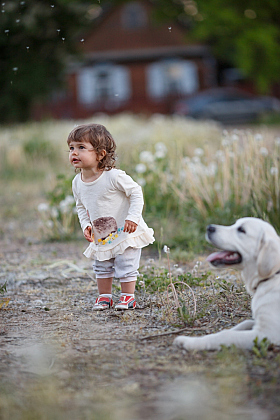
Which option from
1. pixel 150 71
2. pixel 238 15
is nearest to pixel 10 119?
pixel 150 71

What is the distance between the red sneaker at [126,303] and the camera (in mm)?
3963

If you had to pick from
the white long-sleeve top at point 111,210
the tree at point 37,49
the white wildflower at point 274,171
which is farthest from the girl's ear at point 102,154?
the tree at point 37,49

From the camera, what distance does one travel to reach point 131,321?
147 inches

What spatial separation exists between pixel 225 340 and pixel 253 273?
0.40 meters

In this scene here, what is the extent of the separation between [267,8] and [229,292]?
706 inches

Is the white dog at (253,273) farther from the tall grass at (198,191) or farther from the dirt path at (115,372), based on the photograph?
the tall grass at (198,191)

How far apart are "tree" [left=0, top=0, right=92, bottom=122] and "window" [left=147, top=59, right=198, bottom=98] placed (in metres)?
7.35

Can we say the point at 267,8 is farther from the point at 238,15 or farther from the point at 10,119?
the point at 10,119

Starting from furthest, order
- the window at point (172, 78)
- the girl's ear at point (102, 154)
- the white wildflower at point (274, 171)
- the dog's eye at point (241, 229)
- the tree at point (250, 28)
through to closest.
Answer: the window at point (172, 78) → the tree at point (250, 28) → the white wildflower at point (274, 171) → the girl's ear at point (102, 154) → the dog's eye at point (241, 229)

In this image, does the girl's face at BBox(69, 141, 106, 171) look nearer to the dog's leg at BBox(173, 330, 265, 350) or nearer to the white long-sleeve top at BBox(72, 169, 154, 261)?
the white long-sleeve top at BBox(72, 169, 154, 261)

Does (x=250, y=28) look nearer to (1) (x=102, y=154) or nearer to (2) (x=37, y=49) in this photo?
(2) (x=37, y=49)

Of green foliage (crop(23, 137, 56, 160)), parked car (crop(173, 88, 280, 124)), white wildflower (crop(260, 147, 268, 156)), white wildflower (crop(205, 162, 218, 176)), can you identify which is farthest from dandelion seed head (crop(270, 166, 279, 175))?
parked car (crop(173, 88, 280, 124))

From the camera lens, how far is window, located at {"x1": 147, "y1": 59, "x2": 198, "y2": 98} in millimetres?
32219

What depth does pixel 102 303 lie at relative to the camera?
4035 mm
